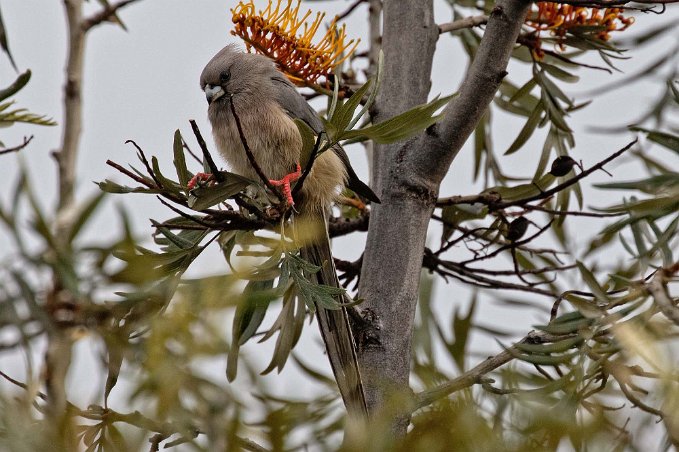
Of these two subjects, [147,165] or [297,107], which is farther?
[297,107]

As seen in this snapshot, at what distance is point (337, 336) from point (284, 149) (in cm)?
88

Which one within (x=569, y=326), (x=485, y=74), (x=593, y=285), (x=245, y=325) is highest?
(x=485, y=74)

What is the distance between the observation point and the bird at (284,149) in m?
2.26

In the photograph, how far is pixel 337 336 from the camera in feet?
7.39

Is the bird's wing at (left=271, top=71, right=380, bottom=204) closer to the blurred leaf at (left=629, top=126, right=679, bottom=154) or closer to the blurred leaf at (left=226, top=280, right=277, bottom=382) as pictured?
the blurred leaf at (left=226, top=280, right=277, bottom=382)

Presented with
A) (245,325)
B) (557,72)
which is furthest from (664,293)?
(557,72)

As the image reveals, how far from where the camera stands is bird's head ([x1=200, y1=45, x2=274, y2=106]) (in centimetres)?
327

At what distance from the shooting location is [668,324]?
4.21 feet

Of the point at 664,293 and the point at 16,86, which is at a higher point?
the point at 16,86

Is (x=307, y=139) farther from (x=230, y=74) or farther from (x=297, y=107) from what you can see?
(x=230, y=74)

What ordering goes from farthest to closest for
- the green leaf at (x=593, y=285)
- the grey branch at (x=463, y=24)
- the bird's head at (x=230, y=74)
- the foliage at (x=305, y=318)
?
the bird's head at (x=230, y=74), the grey branch at (x=463, y=24), the green leaf at (x=593, y=285), the foliage at (x=305, y=318)

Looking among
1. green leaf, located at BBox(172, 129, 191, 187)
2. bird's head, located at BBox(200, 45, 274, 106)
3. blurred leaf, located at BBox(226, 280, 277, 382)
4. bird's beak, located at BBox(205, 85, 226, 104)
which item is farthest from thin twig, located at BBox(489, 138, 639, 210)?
bird's beak, located at BBox(205, 85, 226, 104)

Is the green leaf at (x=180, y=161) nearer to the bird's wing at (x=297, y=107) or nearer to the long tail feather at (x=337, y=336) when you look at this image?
the long tail feather at (x=337, y=336)

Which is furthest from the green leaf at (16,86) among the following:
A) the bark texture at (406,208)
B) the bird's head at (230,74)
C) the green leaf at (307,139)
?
the bird's head at (230,74)
